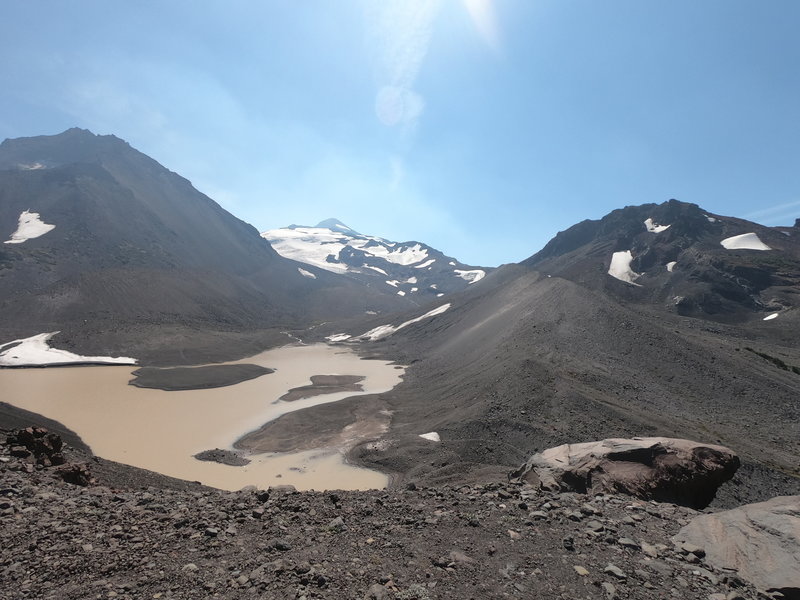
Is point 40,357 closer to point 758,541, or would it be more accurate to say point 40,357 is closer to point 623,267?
point 758,541

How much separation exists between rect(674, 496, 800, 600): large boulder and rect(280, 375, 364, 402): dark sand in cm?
3563

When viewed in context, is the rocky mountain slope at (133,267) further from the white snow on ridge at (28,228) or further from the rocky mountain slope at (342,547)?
the rocky mountain slope at (342,547)

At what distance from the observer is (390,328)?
87.4 meters

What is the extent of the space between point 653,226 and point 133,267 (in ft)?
471

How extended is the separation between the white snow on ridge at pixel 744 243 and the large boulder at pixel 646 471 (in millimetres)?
112882

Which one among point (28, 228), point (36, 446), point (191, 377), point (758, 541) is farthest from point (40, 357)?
point (28, 228)

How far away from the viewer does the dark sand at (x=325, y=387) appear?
40991 mm

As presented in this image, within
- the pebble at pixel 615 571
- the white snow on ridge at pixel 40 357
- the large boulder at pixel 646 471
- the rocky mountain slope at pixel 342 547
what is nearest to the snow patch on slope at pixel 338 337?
the white snow on ridge at pixel 40 357

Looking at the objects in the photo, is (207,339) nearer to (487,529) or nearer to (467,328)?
(467,328)

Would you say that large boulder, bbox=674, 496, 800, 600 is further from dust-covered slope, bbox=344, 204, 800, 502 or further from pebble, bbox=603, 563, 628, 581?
dust-covered slope, bbox=344, 204, 800, 502

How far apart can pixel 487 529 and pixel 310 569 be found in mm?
3676

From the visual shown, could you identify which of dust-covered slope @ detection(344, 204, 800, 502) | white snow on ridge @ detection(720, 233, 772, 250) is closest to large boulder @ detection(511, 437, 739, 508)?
dust-covered slope @ detection(344, 204, 800, 502)

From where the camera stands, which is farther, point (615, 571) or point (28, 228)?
point (28, 228)

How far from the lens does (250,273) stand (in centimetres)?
15612
